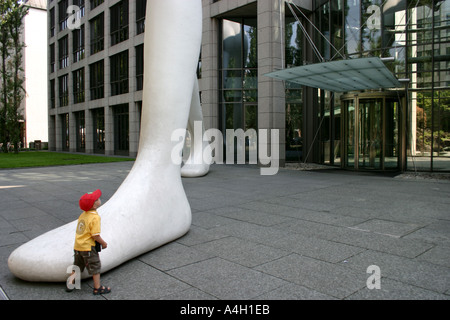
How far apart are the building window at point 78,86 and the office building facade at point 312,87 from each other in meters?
4.75

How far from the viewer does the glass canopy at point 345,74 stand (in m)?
10.6

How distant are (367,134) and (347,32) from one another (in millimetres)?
4268

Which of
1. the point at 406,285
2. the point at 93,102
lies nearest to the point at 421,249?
the point at 406,285

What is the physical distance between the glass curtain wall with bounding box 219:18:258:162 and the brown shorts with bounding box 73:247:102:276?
15.0 meters

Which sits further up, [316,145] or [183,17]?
[183,17]

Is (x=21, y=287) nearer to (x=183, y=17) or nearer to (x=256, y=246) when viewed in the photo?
(x=256, y=246)

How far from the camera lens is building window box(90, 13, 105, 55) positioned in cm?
2788

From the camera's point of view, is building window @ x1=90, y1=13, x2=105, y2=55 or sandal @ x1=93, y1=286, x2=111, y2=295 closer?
sandal @ x1=93, y1=286, x2=111, y2=295

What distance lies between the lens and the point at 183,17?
5234 millimetres

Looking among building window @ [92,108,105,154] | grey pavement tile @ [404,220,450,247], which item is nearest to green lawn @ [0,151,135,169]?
building window @ [92,108,105,154]

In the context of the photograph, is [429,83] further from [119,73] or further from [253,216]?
[119,73]

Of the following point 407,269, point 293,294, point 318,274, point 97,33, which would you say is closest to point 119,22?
point 97,33

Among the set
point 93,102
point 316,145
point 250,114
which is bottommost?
point 316,145

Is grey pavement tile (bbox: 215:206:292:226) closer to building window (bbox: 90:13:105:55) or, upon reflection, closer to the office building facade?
the office building facade
